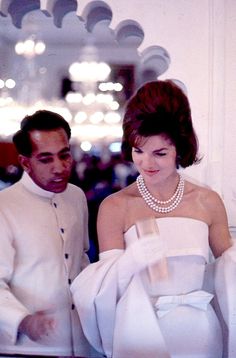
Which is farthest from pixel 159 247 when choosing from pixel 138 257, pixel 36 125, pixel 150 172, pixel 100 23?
pixel 100 23

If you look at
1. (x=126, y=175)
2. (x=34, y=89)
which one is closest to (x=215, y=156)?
(x=126, y=175)

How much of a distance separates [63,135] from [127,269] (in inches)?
12.2

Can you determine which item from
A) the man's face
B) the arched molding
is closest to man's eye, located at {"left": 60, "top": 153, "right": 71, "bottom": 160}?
the man's face

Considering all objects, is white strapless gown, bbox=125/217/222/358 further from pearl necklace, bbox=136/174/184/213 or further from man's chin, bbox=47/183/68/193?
man's chin, bbox=47/183/68/193

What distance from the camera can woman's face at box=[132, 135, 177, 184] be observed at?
1108 mm

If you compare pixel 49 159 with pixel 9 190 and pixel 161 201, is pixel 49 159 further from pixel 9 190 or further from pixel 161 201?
pixel 161 201

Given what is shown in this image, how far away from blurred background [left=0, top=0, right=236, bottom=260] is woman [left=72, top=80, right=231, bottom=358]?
0.10 feet

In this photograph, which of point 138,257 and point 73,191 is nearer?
point 138,257

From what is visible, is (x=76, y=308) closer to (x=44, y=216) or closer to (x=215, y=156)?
(x=44, y=216)

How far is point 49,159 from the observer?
1140mm

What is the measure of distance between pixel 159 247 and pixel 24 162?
0.33 metres

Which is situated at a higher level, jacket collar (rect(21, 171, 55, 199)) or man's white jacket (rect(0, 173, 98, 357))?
jacket collar (rect(21, 171, 55, 199))

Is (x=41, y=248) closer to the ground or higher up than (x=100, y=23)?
closer to the ground

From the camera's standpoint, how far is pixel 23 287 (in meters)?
1.13
